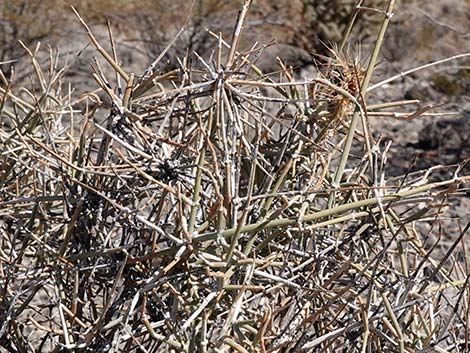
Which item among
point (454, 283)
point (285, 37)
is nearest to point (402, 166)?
point (285, 37)

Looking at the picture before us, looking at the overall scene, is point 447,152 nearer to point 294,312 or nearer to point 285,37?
point 285,37

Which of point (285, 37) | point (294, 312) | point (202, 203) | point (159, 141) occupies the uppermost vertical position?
point (159, 141)

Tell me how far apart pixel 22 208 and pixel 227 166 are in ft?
2.18

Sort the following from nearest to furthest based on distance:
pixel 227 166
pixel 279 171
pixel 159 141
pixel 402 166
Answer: pixel 227 166
pixel 159 141
pixel 279 171
pixel 402 166

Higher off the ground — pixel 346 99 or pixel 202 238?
pixel 346 99

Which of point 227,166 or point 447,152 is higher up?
point 227,166

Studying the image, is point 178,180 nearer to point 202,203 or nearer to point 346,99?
point 202,203

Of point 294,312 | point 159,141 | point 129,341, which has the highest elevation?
point 159,141

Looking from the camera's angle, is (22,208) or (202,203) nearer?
(202,203)

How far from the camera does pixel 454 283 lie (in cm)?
192

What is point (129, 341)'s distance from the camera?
6.21ft

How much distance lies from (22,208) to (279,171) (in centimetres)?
60

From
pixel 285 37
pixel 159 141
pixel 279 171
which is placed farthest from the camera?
pixel 285 37

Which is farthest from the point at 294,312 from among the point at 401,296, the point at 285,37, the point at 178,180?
the point at 285,37
